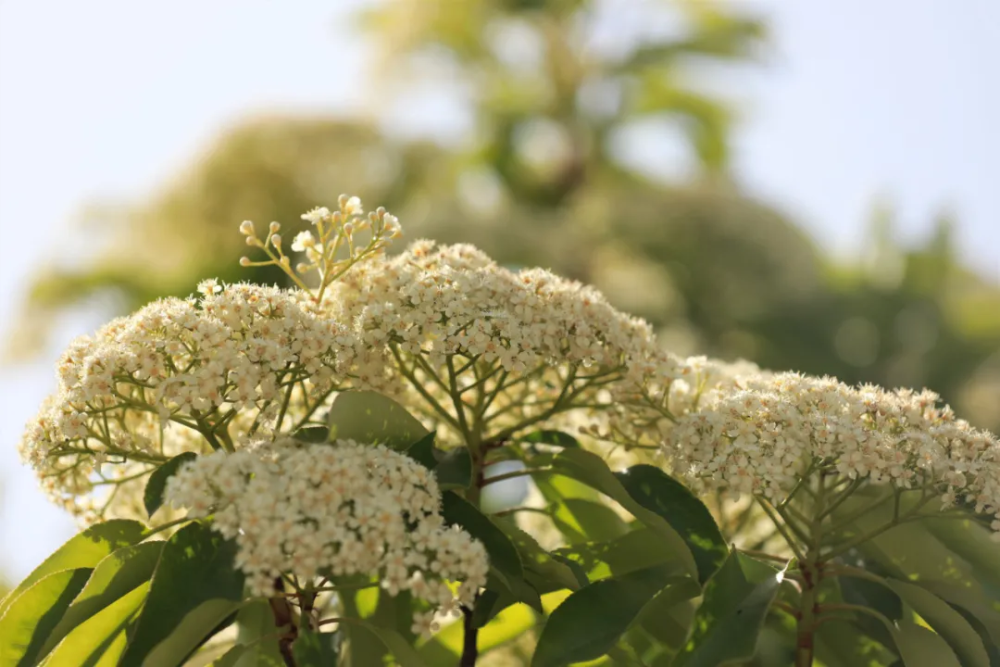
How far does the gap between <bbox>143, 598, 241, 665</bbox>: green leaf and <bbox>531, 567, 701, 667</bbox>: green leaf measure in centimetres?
28

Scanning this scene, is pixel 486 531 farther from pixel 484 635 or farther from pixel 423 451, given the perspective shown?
pixel 484 635

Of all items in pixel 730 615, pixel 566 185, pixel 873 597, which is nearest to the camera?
pixel 730 615

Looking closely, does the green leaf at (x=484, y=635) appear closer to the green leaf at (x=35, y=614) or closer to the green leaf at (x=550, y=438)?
the green leaf at (x=550, y=438)

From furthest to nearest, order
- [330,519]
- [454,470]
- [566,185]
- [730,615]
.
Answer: [566,185], [454,470], [730,615], [330,519]

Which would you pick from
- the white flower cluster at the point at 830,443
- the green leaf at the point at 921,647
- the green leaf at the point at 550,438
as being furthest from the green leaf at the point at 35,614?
the green leaf at the point at 921,647

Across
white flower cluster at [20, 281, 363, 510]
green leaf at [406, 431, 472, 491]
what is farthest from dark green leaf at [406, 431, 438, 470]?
white flower cluster at [20, 281, 363, 510]

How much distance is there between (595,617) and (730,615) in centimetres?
12

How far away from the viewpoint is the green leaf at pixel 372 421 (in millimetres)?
1004

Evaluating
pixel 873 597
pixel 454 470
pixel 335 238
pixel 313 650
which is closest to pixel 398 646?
pixel 313 650

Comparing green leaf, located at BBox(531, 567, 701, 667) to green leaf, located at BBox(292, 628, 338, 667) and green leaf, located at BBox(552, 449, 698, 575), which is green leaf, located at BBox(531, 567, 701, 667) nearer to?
green leaf, located at BBox(552, 449, 698, 575)

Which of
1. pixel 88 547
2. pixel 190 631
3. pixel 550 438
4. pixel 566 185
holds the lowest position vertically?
pixel 190 631

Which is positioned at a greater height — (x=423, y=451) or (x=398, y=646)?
(x=423, y=451)

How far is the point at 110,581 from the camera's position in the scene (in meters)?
0.95

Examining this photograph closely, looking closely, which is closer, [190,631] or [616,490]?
[190,631]
